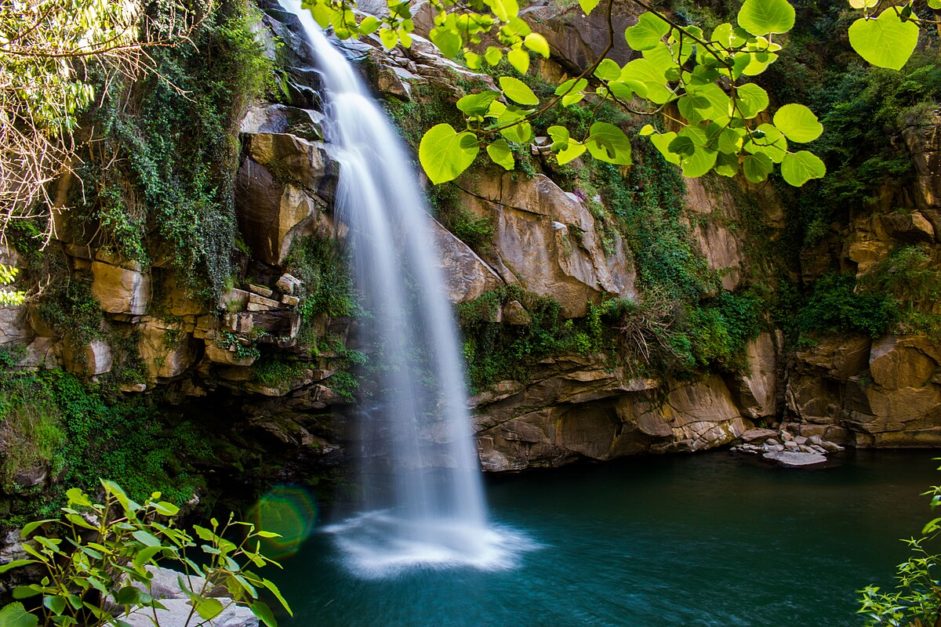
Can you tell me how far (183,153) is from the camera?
7461 millimetres

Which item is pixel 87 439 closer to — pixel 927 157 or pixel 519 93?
pixel 519 93

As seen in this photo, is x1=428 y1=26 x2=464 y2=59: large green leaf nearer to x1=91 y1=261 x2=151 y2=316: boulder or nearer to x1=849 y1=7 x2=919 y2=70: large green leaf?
x1=849 y1=7 x2=919 y2=70: large green leaf

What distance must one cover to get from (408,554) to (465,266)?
16.6ft

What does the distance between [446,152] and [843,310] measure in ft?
49.4

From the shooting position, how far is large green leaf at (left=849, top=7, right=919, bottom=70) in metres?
0.96

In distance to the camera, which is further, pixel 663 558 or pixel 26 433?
pixel 663 558

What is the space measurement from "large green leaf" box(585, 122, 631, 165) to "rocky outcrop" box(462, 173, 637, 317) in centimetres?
938

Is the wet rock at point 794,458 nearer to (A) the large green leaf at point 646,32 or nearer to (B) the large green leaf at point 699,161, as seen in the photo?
(B) the large green leaf at point 699,161

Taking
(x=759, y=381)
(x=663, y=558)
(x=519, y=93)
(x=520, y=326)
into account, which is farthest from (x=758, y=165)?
(x=759, y=381)

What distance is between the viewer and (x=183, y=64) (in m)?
7.46

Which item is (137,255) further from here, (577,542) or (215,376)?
(577,542)

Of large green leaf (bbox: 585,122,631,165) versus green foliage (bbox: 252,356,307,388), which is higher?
large green leaf (bbox: 585,122,631,165)

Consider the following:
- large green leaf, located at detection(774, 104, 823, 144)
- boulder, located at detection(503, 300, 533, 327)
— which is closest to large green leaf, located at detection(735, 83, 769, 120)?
large green leaf, located at detection(774, 104, 823, 144)

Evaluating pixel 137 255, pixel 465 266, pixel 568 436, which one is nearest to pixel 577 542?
pixel 568 436
